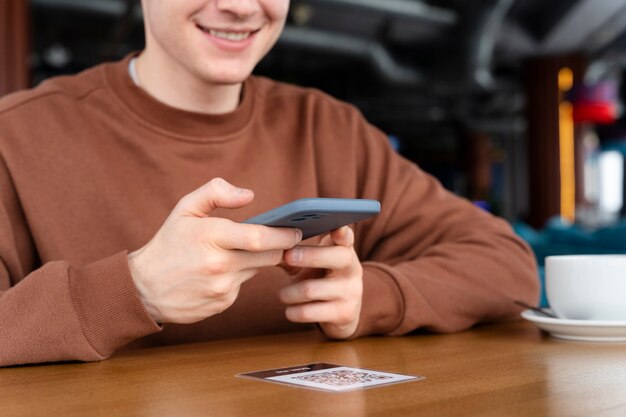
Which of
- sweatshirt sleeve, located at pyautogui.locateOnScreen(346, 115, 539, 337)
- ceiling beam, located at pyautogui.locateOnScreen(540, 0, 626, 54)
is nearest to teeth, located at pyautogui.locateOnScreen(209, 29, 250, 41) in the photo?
sweatshirt sleeve, located at pyautogui.locateOnScreen(346, 115, 539, 337)

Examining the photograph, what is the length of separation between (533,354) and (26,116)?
1.06m

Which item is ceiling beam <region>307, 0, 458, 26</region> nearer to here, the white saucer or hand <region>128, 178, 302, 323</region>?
the white saucer


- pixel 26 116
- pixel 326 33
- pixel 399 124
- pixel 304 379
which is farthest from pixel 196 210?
pixel 399 124

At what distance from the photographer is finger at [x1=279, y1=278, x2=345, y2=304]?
4.23 feet

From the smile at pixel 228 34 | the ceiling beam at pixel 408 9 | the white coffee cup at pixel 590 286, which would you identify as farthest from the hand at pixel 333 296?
the ceiling beam at pixel 408 9

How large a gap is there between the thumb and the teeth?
0.54m

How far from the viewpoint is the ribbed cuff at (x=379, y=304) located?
136 cm

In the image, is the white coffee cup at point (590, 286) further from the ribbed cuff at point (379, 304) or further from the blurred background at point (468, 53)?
the blurred background at point (468, 53)

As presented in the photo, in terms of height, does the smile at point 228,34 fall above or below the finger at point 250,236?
above

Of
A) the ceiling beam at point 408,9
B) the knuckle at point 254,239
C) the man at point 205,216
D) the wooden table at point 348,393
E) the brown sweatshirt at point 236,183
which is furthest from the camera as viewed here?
the ceiling beam at point 408,9

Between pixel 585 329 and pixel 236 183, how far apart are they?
0.77m

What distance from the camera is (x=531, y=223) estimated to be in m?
13.0

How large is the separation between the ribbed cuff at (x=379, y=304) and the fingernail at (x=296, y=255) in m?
0.22

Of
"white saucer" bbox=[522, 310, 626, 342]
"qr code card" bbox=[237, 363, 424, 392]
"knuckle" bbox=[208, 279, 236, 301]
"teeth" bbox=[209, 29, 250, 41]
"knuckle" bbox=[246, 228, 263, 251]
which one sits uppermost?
"teeth" bbox=[209, 29, 250, 41]
